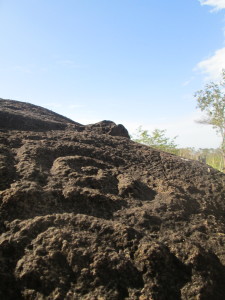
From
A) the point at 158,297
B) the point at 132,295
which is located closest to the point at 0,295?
the point at 132,295

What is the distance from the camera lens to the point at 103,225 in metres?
1.35

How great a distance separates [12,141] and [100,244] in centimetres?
119

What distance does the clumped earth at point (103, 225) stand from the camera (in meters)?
1.13

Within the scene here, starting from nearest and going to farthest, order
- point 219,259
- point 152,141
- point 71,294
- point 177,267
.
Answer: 1. point 71,294
2. point 177,267
3. point 219,259
4. point 152,141

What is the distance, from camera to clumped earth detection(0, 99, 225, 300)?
3.71 ft

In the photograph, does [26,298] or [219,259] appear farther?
[219,259]

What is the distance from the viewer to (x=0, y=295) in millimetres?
1084

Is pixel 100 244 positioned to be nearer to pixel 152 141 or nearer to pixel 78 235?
pixel 78 235

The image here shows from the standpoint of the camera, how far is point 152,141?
12828 mm

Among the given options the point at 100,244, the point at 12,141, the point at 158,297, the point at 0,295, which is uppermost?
the point at 12,141

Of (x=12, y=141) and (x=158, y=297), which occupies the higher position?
(x=12, y=141)

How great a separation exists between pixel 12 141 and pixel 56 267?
1.20m

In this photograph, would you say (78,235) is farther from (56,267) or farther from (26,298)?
A: (26,298)

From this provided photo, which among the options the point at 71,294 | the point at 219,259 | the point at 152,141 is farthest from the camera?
the point at 152,141
